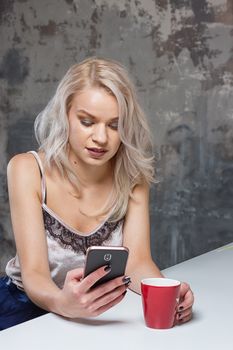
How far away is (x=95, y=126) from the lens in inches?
57.3

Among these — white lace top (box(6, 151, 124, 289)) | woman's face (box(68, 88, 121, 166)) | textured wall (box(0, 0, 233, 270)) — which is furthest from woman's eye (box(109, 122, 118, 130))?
textured wall (box(0, 0, 233, 270))

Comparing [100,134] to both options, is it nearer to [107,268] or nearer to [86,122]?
[86,122]

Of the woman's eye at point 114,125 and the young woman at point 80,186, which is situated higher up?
the woman's eye at point 114,125

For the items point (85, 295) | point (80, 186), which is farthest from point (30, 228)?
point (85, 295)

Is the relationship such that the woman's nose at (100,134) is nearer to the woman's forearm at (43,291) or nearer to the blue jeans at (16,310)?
the woman's forearm at (43,291)

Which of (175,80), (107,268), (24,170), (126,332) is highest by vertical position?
(175,80)

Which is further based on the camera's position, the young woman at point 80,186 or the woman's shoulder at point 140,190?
the woman's shoulder at point 140,190

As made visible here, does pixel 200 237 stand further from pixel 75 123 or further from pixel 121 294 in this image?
pixel 121 294

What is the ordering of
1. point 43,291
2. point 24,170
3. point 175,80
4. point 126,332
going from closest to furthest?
point 126,332
point 43,291
point 24,170
point 175,80

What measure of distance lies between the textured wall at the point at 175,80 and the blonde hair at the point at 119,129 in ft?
7.12

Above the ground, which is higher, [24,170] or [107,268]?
[24,170]

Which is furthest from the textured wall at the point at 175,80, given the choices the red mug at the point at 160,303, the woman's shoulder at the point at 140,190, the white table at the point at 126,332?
the red mug at the point at 160,303

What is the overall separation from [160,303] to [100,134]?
0.51 meters

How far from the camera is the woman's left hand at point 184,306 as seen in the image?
3.69 ft
